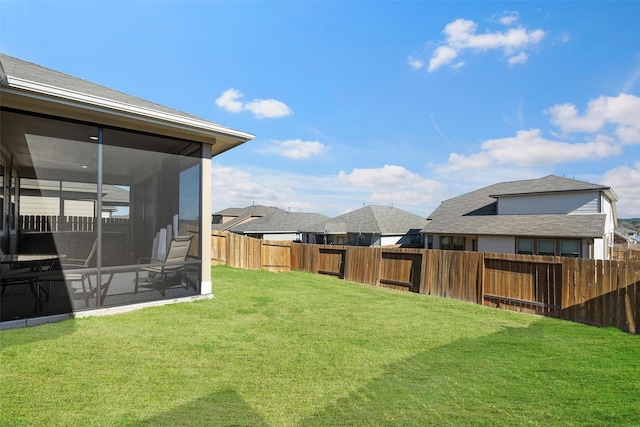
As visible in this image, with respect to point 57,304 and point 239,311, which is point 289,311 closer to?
point 239,311

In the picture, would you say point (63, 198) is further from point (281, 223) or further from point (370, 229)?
point (281, 223)

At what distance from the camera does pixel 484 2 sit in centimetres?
1020

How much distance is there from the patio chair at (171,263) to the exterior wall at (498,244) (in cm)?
1872

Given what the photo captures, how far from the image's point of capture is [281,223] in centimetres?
3775

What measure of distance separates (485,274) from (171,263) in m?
7.95

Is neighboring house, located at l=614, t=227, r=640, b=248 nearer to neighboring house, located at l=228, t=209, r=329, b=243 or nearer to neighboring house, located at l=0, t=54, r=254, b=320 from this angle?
neighboring house, located at l=228, t=209, r=329, b=243

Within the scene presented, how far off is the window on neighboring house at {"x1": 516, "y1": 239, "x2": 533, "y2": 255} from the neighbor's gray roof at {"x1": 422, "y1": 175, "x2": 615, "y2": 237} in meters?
0.66

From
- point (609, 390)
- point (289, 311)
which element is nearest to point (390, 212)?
point (289, 311)

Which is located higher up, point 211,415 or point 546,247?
point 546,247

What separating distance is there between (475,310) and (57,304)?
8.62 meters

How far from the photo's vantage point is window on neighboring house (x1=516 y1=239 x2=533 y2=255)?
61.8 feet

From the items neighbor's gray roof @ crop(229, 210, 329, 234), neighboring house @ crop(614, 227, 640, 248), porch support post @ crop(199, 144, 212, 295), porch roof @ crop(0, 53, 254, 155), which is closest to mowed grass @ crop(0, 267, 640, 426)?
porch support post @ crop(199, 144, 212, 295)

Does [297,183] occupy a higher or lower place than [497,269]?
higher

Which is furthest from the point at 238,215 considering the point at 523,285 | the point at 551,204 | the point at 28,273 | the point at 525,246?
the point at 28,273
